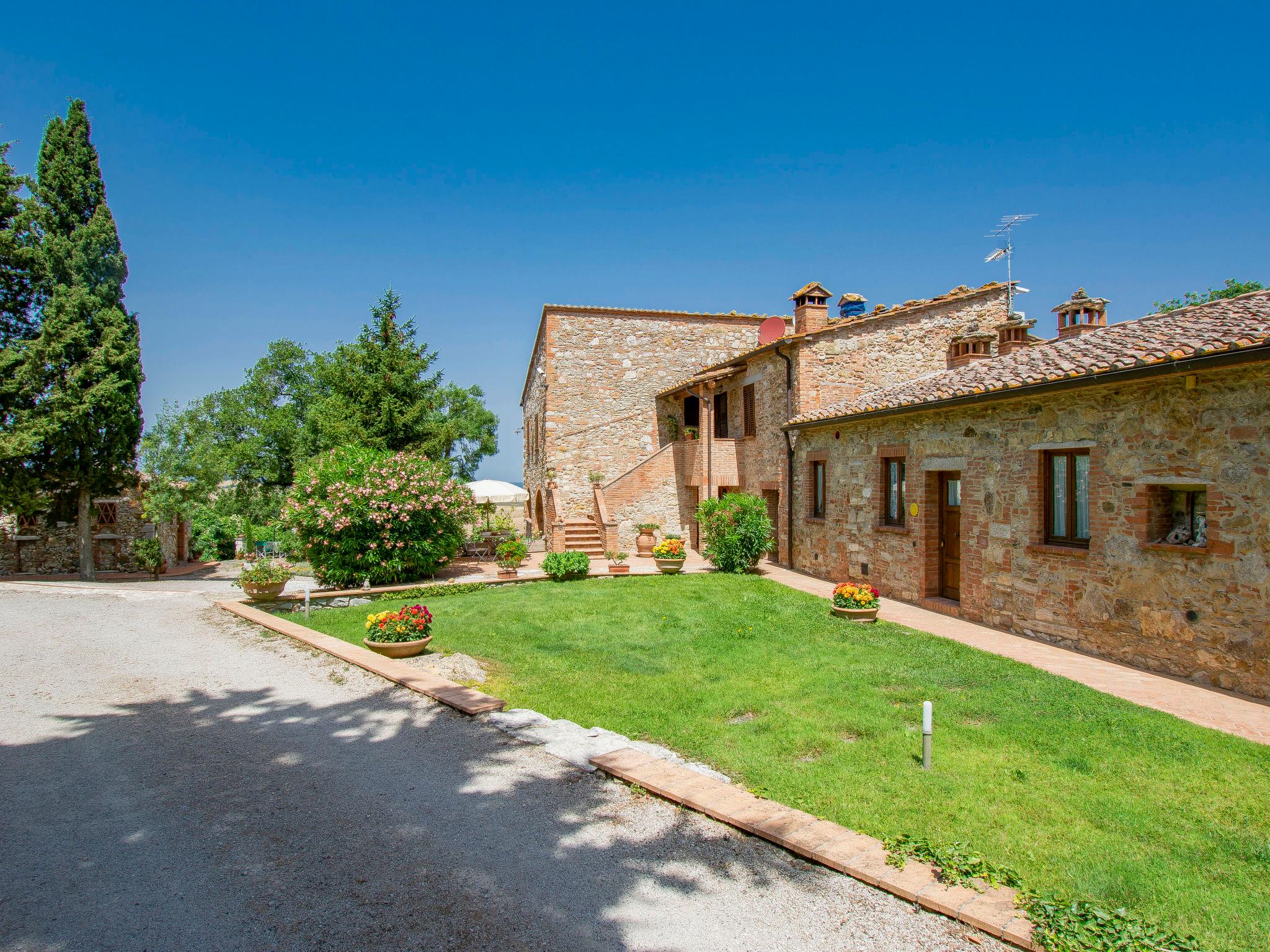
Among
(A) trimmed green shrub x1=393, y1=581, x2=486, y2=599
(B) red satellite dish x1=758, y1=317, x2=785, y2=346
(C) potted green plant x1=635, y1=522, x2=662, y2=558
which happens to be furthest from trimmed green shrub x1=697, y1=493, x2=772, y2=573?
(B) red satellite dish x1=758, y1=317, x2=785, y2=346

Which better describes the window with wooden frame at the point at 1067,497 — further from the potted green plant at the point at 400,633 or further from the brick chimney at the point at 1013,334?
the potted green plant at the point at 400,633

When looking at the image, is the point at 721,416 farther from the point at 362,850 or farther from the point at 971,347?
the point at 362,850

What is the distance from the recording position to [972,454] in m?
10.9

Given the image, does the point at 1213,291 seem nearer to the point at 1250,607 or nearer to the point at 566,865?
the point at 1250,607

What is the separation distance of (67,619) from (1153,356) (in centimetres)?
1633

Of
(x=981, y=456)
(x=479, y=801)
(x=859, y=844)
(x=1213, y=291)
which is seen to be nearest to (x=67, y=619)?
(x=479, y=801)

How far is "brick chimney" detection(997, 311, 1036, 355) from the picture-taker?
13953 mm

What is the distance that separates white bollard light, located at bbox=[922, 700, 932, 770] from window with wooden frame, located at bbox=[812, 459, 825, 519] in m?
10.8

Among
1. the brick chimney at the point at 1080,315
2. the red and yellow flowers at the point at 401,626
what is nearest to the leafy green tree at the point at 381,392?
the red and yellow flowers at the point at 401,626

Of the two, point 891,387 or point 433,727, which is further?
point 891,387

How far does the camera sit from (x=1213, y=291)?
30125 mm

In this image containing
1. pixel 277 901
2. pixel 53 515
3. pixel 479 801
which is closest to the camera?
pixel 277 901

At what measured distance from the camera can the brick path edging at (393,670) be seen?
6648 mm

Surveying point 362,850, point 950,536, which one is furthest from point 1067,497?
point 362,850
